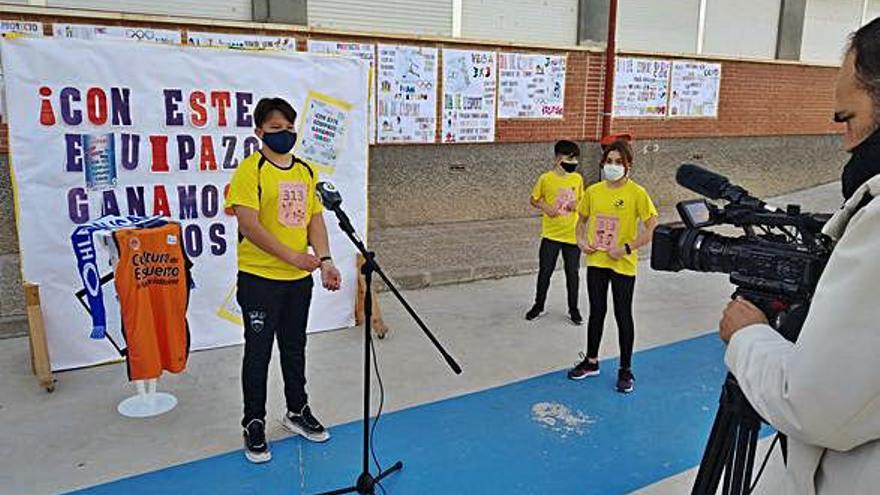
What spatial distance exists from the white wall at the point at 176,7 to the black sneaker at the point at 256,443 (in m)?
4.77

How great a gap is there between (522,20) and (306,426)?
6620 millimetres

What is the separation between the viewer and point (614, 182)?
4234 mm

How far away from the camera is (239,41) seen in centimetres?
686

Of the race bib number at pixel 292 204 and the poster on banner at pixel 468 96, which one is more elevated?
the poster on banner at pixel 468 96

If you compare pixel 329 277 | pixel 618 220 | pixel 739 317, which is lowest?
pixel 329 277

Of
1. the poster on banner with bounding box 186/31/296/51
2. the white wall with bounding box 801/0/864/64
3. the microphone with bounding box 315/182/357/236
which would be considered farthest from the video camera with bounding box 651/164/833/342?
the white wall with bounding box 801/0/864/64

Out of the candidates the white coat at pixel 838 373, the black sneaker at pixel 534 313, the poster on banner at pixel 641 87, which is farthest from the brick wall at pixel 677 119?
the white coat at pixel 838 373

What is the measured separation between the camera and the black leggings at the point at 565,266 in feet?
17.9

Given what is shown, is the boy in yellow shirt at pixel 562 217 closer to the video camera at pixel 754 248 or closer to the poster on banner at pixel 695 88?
the video camera at pixel 754 248

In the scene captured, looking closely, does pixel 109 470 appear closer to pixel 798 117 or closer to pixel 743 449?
pixel 743 449

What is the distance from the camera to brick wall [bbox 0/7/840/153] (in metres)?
7.09

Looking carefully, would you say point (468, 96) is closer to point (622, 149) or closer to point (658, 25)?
point (658, 25)

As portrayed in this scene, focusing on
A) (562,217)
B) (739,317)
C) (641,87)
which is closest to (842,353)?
(739,317)

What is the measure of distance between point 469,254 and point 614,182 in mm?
2894
